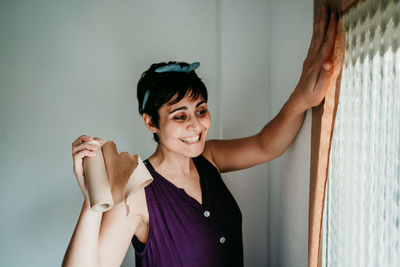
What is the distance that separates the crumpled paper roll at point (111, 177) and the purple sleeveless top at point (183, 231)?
27 cm

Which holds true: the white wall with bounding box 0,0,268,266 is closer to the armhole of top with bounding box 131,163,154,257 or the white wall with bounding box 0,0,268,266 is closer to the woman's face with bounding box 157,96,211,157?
the woman's face with bounding box 157,96,211,157

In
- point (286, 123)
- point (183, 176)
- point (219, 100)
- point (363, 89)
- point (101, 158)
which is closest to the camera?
point (363, 89)

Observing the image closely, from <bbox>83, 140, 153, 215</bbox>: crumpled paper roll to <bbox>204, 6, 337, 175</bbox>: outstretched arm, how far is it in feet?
1.87

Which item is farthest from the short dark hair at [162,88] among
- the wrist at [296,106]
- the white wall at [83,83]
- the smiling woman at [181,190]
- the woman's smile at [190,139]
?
the white wall at [83,83]

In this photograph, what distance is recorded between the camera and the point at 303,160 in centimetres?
130

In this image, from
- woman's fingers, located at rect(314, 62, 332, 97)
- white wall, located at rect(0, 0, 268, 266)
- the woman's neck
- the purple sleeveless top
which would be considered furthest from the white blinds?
white wall, located at rect(0, 0, 268, 266)

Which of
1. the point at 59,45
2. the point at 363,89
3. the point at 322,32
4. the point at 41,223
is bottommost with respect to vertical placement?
the point at 41,223

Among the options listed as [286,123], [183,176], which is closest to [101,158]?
[183,176]

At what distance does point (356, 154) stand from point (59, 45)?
1518 millimetres

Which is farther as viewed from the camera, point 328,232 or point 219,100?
point 219,100

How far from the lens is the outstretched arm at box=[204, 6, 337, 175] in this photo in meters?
0.99

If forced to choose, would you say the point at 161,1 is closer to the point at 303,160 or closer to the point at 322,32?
the point at 322,32

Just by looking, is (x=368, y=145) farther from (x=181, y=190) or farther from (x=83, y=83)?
(x=83, y=83)

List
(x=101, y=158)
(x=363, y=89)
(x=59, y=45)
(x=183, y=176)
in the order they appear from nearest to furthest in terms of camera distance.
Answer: (x=363, y=89) < (x=101, y=158) < (x=183, y=176) < (x=59, y=45)
